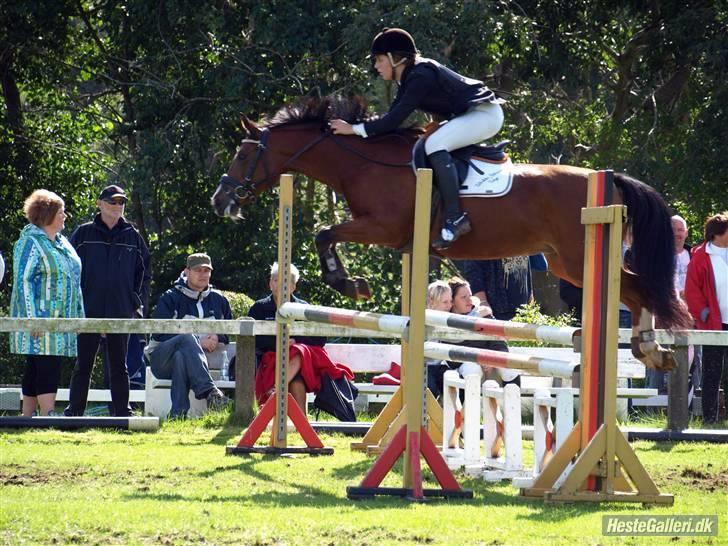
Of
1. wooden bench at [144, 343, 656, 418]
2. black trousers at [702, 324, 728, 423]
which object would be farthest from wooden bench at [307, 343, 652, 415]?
black trousers at [702, 324, 728, 423]

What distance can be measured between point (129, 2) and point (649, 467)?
11.8 meters

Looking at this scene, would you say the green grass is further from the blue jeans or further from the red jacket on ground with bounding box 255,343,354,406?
the blue jeans

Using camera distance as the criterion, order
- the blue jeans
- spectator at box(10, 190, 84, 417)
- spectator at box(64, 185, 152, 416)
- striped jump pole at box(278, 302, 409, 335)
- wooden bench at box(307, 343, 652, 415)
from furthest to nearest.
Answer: wooden bench at box(307, 343, 652, 415), the blue jeans, spectator at box(64, 185, 152, 416), spectator at box(10, 190, 84, 417), striped jump pole at box(278, 302, 409, 335)

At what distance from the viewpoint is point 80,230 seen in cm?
1080

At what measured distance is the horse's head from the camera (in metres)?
8.79

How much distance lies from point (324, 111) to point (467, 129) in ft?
3.64

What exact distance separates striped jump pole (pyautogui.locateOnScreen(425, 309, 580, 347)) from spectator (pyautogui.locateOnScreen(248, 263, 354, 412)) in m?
2.90

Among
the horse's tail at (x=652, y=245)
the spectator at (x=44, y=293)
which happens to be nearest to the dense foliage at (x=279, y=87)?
the spectator at (x=44, y=293)

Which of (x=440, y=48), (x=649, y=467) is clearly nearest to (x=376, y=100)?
(x=440, y=48)

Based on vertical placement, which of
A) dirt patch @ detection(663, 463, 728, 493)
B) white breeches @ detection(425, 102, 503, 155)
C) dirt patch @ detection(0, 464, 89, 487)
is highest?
white breeches @ detection(425, 102, 503, 155)

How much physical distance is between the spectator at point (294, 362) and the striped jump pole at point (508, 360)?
241 cm

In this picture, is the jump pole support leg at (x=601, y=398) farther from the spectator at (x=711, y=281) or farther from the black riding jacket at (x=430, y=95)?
the spectator at (x=711, y=281)

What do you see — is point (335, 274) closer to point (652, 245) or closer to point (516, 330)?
point (516, 330)

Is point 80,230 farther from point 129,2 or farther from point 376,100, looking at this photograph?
point 129,2
